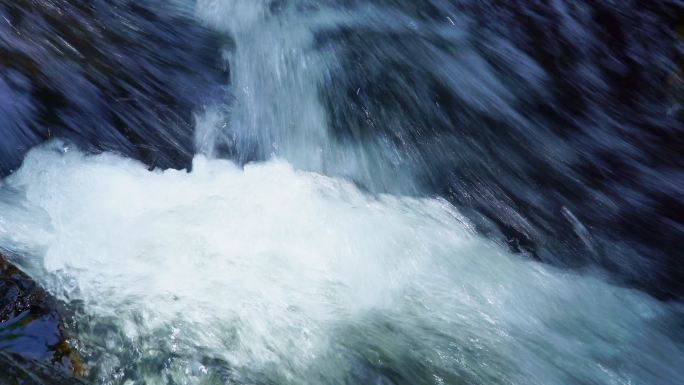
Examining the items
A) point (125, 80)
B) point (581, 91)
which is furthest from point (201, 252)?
point (581, 91)

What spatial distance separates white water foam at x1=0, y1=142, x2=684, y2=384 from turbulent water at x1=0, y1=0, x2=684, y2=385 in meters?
0.01

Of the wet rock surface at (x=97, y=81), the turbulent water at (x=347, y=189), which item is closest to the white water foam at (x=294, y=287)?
the turbulent water at (x=347, y=189)

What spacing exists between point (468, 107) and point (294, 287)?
1.92 metres

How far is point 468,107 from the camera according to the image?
14.4 feet

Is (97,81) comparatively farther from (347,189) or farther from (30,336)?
(30,336)

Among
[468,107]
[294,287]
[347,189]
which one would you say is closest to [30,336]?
[294,287]

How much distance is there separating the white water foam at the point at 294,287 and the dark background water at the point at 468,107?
0.23 meters

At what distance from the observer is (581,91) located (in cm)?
472

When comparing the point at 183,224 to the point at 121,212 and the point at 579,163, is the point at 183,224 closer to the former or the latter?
the point at 121,212

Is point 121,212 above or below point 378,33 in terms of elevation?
below

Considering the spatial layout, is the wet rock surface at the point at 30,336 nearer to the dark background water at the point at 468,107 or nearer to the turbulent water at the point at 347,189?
the turbulent water at the point at 347,189

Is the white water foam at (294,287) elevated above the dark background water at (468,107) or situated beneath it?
situated beneath

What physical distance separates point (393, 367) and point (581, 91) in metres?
2.72

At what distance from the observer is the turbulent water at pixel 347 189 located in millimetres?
2918
